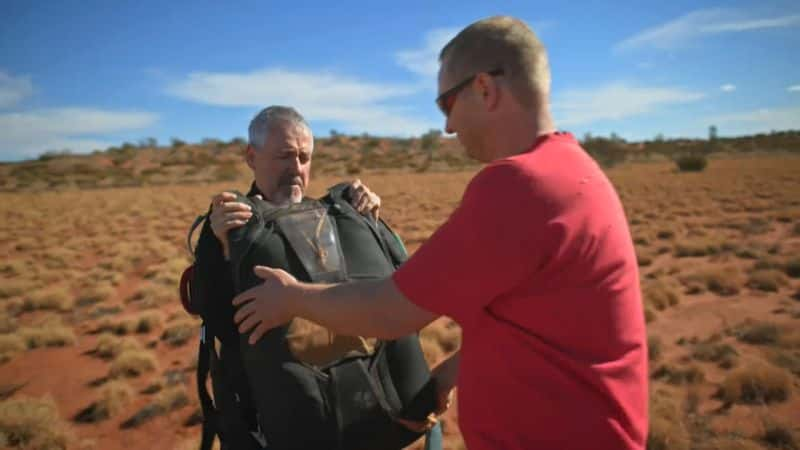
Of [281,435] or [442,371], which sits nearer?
[281,435]

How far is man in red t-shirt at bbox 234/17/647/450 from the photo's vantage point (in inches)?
41.4

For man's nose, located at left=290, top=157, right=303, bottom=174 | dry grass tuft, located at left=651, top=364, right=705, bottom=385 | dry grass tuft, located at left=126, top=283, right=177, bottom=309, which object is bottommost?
dry grass tuft, located at left=651, top=364, right=705, bottom=385

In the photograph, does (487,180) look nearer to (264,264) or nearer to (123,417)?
(264,264)

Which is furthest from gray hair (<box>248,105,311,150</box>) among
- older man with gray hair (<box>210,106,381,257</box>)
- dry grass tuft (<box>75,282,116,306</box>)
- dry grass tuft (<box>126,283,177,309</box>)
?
dry grass tuft (<box>75,282,116,306</box>)

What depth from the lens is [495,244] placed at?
105 centimetres

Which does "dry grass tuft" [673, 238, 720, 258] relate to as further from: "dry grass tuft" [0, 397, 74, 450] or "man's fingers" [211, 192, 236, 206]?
"man's fingers" [211, 192, 236, 206]

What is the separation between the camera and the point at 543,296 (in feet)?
3.56

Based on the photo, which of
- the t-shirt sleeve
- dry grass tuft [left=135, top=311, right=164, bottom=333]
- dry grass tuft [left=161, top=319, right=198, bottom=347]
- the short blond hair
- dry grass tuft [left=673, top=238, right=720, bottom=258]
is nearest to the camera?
the t-shirt sleeve

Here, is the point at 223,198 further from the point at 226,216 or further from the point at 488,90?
the point at 488,90

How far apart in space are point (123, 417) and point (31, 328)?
3410 mm

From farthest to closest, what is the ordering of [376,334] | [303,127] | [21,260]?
[21,260] → [303,127] → [376,334]

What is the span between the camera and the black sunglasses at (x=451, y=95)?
1.18 metres

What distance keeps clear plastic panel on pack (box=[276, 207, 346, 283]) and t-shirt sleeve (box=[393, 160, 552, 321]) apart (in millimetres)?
591

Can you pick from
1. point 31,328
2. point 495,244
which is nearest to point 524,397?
point 495,244
